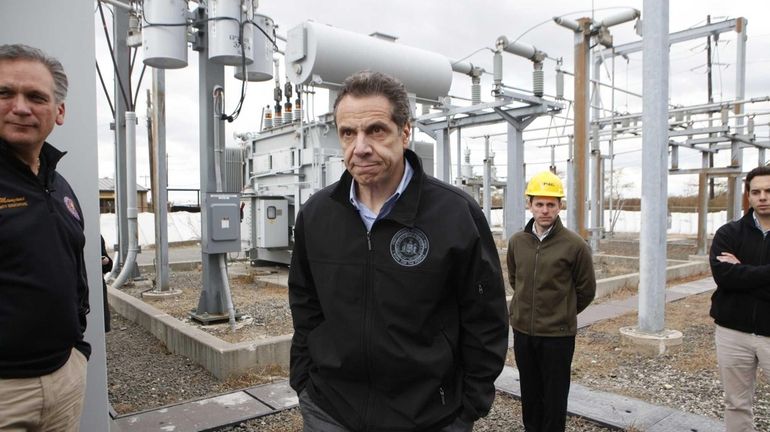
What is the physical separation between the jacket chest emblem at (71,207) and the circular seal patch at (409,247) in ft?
4.53

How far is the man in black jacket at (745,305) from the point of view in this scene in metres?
3.09

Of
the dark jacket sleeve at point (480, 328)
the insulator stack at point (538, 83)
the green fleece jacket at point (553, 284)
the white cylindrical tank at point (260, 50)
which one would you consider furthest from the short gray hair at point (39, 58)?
the insulator stack at point (538, 83)

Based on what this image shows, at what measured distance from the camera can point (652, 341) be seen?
557 centimetres

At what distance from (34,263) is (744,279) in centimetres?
367

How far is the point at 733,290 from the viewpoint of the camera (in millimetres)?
3215

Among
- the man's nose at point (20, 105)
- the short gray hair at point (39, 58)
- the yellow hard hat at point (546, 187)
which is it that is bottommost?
the yellow hard hat at point (546, 187)

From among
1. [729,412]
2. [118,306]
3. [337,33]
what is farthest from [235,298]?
[729,412]

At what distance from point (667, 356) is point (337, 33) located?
5935 mm

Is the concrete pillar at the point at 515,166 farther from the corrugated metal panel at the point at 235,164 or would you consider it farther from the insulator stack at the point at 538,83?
the corrugated metal panel at the point at 235,164

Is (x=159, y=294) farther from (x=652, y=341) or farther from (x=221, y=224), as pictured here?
(x=652, y=341)

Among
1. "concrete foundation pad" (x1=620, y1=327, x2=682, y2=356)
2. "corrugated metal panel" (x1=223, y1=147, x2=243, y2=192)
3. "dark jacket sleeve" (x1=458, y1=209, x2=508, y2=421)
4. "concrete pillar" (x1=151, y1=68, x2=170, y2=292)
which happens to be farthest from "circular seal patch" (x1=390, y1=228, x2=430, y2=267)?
"corrugated metal panel" (x1=223, y1=147, x2=243, y2=192)

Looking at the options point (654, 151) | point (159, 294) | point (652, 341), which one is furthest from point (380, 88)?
point (159, 294)

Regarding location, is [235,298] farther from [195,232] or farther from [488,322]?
[195,232]

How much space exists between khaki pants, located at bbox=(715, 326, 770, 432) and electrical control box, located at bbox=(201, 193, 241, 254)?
482 centimetres
